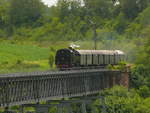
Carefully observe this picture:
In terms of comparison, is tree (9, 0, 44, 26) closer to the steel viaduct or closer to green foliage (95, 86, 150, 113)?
the steel viaduct

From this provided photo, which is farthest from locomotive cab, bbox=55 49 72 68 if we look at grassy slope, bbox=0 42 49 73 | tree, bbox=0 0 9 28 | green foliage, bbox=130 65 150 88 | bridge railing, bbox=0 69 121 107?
tree, bbox=0 0 9 28

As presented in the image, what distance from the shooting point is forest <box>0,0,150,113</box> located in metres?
56.5

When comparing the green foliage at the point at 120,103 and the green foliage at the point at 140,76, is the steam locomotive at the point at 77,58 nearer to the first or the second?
the green foliage at the point at 140,76

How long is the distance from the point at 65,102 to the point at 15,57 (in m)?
33.6

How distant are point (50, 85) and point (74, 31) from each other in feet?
200

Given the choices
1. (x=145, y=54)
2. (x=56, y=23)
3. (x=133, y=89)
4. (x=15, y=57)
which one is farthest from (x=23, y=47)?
(x=133, y=89)

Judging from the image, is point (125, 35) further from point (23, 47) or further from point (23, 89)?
point (23, 89)

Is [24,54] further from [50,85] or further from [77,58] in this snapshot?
[50,85]

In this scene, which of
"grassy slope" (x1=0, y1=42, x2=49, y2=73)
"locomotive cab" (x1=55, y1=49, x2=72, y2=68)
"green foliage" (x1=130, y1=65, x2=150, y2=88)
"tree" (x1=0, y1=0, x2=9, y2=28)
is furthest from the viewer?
"tree" (x1=0, y1=0, x2=9, y2=28)

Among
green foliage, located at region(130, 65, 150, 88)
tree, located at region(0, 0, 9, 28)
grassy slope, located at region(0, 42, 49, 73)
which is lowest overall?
green foliage, located at region(130, 65, 150, 88)

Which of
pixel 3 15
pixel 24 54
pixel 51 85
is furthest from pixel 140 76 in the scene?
pixel 3 15

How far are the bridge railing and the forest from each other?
5309 mm

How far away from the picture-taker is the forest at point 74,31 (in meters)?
56.5

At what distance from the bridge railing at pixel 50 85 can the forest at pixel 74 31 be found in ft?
17.4
